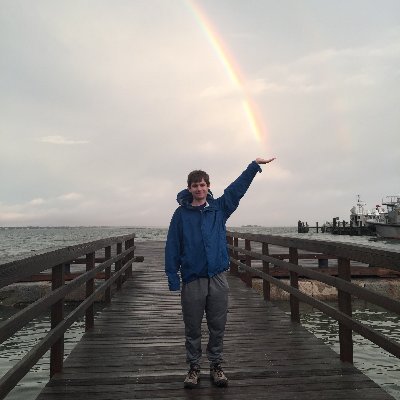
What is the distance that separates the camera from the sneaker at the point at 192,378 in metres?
3.95

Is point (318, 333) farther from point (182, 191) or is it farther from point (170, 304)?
point (182, 191)

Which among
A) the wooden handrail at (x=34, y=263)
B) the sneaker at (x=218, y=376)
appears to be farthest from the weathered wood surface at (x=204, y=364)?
the wooden handrail at (x=34, y=263)

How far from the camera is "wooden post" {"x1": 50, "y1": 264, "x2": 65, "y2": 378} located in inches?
166

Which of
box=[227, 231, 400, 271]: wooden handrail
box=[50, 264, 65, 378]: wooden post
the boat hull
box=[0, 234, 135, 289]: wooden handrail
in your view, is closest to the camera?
box=[0, 234, 135, 289]: wooden handrail

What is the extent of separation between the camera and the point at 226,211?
4.26 meters

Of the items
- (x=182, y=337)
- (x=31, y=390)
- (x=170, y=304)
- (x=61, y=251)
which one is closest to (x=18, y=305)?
(x=170, y=304)

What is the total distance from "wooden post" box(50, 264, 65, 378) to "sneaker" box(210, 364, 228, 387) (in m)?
→ 1.62

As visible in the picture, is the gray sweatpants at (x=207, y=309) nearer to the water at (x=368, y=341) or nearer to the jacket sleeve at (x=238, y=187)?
the jacket sleeve at (x=238, y=187)

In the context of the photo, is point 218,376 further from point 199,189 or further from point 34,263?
point 34,263

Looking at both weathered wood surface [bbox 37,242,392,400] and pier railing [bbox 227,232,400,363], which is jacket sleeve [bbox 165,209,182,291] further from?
pier railing [bbox 227,232,400,363]

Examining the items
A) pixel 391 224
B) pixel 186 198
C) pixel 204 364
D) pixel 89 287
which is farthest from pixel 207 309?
pixel 391 224

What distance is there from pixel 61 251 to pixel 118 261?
16.7ft

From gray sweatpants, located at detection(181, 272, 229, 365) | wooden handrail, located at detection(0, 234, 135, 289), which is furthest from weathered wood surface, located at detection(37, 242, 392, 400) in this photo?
wooden handrail, located at detection(0, 234, 135, 289)

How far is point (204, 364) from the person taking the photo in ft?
15.4
